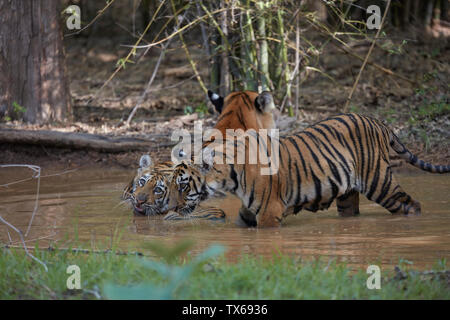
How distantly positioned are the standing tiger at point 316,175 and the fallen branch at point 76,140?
3.52 m

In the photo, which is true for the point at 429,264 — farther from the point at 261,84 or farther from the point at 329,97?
the point at 329,97

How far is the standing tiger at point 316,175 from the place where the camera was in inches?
209

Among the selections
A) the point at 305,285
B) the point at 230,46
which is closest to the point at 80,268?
the point at 305,285

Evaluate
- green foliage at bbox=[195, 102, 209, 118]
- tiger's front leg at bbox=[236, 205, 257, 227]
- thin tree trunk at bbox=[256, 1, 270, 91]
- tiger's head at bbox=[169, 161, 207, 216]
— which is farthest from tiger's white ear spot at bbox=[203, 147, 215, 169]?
green foliage at bbox=[195, 102, 209, 118]

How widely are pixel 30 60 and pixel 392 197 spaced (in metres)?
6.28

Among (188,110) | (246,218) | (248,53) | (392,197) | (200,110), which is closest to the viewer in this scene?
(246,218)

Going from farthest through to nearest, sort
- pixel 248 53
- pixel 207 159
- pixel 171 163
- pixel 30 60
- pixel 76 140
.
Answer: pixel 30 60
pixel 248 53
pixel 76 140
pixel 171 163
pixel 207 159

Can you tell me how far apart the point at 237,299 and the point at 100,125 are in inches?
303

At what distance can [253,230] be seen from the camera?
17.6ft

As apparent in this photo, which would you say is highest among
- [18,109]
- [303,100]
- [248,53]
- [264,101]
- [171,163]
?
[248,53]

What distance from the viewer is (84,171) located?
343 inches

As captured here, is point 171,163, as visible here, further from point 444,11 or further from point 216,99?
point 444,11

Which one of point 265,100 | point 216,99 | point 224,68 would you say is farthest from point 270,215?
point 224,68

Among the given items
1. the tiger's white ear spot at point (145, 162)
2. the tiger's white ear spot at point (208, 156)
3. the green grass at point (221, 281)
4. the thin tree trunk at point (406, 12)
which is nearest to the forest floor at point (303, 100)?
the thin tree trunk at point (406, 12)
